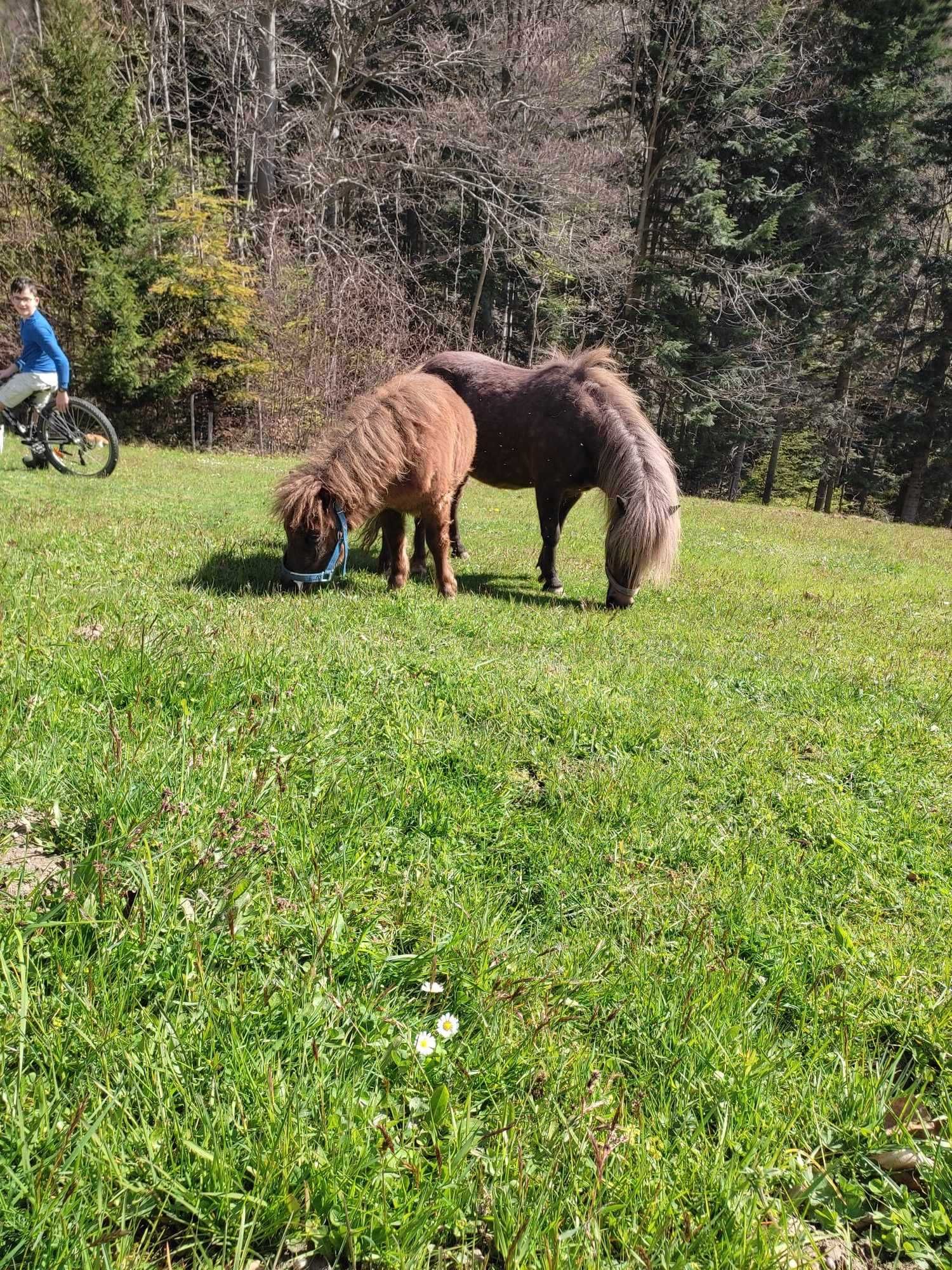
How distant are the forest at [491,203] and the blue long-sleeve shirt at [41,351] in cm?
782

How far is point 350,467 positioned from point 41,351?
7.19 metres

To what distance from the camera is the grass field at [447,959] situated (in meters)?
1.30

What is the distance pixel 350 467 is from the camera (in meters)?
5.28

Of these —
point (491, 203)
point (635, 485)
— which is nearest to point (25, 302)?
point (635, 485)

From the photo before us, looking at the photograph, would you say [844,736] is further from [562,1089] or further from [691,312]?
[691,312]

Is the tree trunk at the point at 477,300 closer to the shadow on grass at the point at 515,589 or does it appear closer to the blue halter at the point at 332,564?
the shadow on grass at the point at 515,589

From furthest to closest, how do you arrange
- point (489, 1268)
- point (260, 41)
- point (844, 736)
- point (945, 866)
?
1. point (260, 41)
2. point (844, 736)
3. point (945, 866)
4. point (489, 1268)

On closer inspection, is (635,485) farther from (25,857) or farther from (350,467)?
(25,857)

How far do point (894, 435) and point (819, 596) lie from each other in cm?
Result: 2638

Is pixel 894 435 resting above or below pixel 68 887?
above

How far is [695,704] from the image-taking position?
13.8ft

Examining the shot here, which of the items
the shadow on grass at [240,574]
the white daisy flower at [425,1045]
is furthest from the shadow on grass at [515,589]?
the white daisy flower at [425,1045]

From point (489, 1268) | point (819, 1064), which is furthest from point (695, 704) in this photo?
point (489, 1268)

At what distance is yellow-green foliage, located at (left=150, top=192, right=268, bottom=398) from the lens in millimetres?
17328
